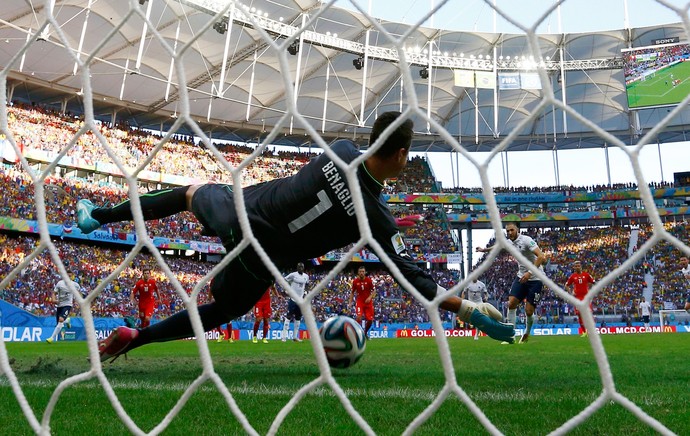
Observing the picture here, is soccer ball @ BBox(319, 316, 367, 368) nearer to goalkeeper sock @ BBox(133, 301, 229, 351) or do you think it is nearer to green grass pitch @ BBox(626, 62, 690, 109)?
goalkeeper sock @ BBox(133, 301, 229, 351)

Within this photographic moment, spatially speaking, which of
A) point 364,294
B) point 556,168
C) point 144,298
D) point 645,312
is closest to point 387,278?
point 645,312

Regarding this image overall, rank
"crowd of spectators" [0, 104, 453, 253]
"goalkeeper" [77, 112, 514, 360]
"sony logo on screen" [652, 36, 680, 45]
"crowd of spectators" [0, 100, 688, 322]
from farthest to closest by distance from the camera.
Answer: "sony logo on screen" [652, 36, 680, 45]
"crowd of spectators" [0, 104, 453, 253]
"crowd of spectators" [0, 100, 688, 322]
"goalkeeper" [77, 112, 514, 360]

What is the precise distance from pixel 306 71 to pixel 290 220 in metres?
27.0

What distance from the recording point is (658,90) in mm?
25766

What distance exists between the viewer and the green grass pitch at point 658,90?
25.3m

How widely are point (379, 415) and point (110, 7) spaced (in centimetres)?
2466

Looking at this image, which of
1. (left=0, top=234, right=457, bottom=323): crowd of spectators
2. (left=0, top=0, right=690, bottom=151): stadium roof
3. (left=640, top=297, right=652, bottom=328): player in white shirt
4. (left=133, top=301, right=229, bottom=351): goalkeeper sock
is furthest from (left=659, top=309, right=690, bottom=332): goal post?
(left=133, top=301, right=229, bottom=351): goalkeeper sock

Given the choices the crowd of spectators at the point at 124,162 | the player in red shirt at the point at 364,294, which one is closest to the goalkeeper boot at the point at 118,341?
the player in red shirt at the point at 364,294

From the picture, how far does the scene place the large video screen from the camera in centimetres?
2536

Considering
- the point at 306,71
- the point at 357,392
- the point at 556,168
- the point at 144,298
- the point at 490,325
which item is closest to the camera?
the point at 490,325

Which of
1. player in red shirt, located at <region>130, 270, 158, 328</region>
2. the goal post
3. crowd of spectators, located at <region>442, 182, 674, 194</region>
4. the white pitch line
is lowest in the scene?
the goal post

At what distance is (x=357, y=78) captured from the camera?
98.5 ft

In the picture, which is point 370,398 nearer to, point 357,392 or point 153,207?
point 357,392

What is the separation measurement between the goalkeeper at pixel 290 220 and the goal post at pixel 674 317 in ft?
73.3
